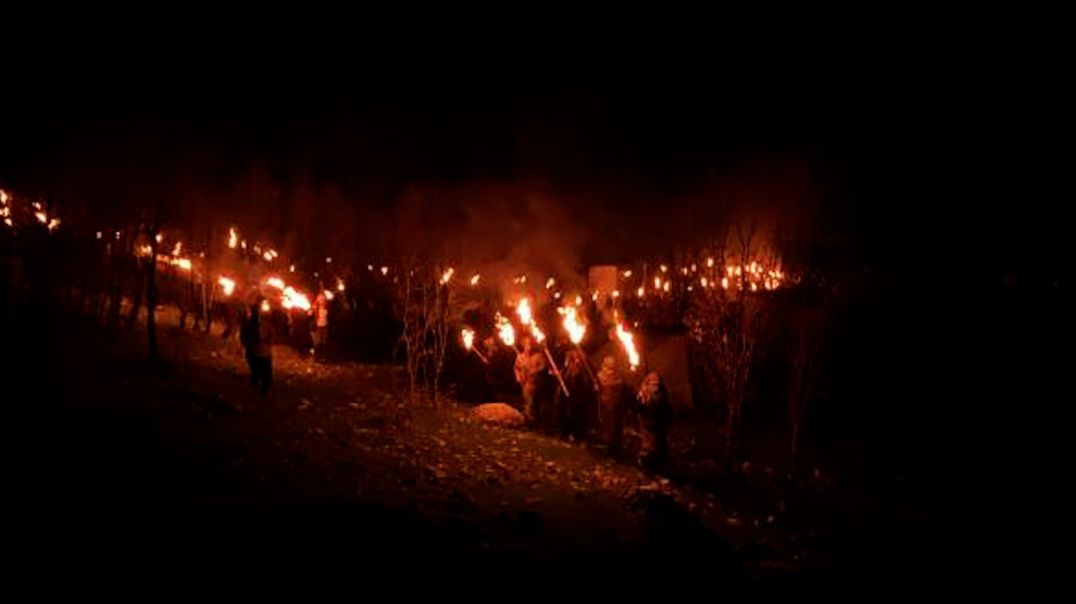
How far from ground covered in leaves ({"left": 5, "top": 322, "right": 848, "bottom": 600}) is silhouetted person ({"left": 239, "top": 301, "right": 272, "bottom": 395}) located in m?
0.48

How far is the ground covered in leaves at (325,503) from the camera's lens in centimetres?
630

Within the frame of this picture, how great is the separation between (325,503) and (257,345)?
6.18 meters

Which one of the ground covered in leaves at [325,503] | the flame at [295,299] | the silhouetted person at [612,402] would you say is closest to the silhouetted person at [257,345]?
the ground covered in leaves at [325,503]

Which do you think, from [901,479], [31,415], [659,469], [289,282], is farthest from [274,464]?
[289,282]

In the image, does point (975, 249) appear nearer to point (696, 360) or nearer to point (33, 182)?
point (696, 360)

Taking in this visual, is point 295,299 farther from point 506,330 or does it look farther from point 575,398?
point 575,398

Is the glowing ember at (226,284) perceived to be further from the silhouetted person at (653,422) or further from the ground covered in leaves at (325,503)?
the silhouetted person at (653,422)

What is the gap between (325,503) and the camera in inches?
312

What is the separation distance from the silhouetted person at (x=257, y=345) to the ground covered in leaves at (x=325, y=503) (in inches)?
19.0

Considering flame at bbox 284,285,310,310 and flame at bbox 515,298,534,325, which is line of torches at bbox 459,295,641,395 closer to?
flame at bbox 515,298,534,325

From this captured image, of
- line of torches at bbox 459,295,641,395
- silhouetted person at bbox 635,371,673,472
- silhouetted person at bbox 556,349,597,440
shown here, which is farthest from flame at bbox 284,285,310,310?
silhouetted person at bbox 635,371,673,472

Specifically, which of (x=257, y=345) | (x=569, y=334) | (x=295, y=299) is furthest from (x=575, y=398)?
(x=295, y=299)

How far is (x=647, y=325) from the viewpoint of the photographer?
63.6 feet

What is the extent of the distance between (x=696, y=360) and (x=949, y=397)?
5579 mm
